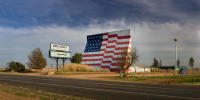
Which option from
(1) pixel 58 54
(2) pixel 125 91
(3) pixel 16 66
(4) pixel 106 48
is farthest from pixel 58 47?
(2) pixel 125 91

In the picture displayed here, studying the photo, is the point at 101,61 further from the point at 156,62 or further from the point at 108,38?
the point at 156,62

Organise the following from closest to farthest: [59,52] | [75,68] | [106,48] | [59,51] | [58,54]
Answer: [75,68] < [58,54] < [59,52] < [59,51] < [106,48]

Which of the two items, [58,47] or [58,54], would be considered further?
[58,47]

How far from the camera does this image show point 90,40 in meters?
70.4

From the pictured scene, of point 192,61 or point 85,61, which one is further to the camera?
point 192,61

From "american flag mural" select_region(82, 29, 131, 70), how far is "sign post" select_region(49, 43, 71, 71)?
9.16 meters

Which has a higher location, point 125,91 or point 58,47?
point 58,47

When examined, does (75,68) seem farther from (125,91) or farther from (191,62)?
(191,62)

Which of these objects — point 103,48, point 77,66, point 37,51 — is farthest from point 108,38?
point 37,51

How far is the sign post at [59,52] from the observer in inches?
2201

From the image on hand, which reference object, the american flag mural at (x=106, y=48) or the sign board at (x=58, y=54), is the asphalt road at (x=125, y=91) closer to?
the sign board at (x=58, y=54)

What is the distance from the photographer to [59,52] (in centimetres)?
5838

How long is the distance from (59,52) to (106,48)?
1648cm

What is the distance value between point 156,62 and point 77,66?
64770 mm
